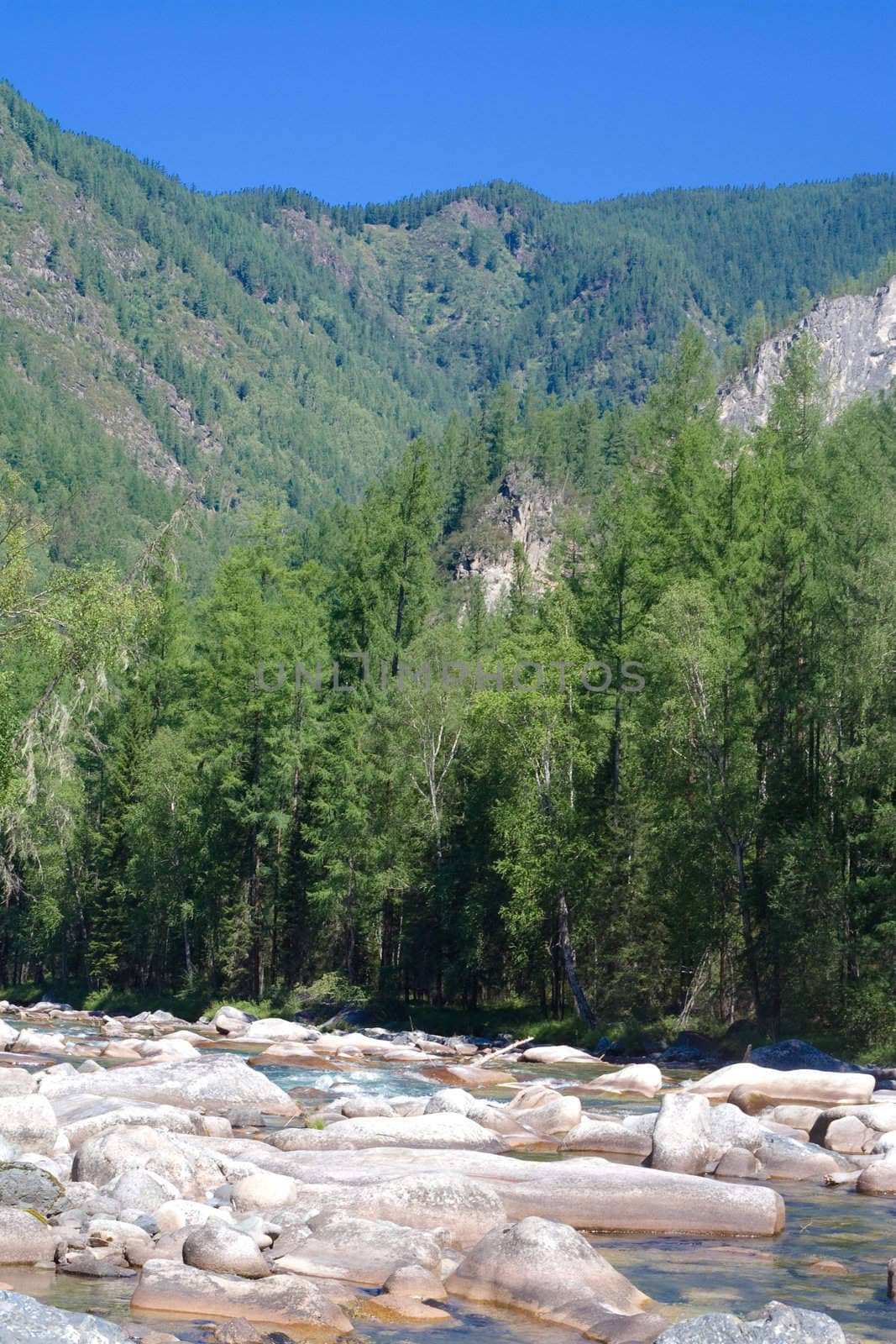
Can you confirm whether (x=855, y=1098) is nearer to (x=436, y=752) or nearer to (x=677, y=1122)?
(x=677, y=1122)

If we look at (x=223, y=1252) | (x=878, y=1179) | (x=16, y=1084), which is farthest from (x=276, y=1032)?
(x=223, y=1252)

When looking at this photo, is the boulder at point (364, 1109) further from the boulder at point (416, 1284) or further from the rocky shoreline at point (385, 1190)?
the boulder at point (416, 1284)

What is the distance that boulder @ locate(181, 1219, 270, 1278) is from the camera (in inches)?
426

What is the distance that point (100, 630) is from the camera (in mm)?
22188

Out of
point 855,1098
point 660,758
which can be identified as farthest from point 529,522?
point 855,1098

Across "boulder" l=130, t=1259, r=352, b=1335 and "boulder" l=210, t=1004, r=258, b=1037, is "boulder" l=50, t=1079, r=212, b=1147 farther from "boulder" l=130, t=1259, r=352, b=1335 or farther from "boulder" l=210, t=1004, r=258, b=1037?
"boulder" l=210, t=1004, r=258, b=1037

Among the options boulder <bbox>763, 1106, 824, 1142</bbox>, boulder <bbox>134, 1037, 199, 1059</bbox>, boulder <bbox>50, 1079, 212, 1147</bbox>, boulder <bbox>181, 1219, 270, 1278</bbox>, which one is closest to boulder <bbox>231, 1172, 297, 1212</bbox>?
boulder <bbox>181, 1219, 270, 1278</bbox>

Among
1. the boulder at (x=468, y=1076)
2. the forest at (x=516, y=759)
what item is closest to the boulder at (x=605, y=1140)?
the boulder at (x=468, y=1076)

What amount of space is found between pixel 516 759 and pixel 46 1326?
30.4 meters

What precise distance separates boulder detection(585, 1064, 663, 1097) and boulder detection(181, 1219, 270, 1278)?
50.8ft

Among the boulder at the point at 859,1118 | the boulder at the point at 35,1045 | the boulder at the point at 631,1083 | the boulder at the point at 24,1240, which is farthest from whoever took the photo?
the boulder at the point at 35,1045

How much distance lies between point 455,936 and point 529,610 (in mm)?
21587

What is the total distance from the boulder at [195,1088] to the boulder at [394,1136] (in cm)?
361

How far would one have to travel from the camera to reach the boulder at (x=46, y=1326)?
827 cm
